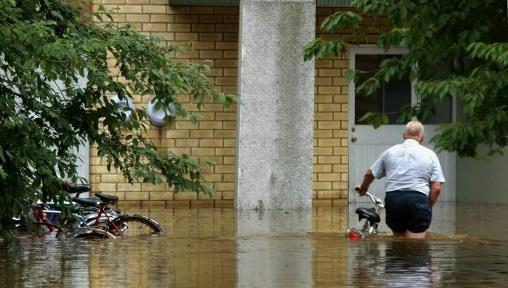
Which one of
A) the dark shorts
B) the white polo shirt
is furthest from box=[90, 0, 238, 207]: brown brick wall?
the dark shorts

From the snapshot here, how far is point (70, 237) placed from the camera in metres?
14.2

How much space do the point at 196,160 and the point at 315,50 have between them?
3406 millimetres

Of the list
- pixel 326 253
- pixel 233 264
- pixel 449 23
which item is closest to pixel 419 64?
Answer: pixel 449 23

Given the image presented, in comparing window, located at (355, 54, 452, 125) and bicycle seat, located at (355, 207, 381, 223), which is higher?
window, located at (355, 54, 452, 125)

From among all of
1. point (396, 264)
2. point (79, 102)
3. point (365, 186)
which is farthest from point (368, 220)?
point (79, 102)

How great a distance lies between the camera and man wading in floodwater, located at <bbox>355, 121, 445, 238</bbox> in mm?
13805

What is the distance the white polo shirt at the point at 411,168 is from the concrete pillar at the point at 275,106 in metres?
5.46

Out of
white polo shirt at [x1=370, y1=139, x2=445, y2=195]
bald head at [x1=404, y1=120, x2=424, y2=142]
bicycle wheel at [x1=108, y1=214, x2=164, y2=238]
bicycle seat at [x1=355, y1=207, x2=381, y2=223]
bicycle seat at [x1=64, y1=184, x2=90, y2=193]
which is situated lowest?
bicycle wheel at [x1=108, y1=214, x2=164, y2=238]

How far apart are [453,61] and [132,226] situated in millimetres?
6930

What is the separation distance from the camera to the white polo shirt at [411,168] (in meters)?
13.9

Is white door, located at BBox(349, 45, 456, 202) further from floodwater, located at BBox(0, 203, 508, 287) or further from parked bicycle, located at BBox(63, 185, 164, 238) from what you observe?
parked bicycle, located at BBox(63, 185, 164, 238)

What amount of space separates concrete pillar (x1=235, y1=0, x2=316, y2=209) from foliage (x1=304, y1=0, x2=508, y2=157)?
10.2m

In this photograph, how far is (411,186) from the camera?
13.9m

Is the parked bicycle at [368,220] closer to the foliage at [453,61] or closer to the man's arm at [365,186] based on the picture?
the man's arm at [365,186]
